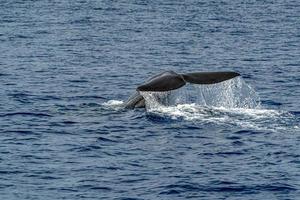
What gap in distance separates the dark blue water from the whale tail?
1.86 metres

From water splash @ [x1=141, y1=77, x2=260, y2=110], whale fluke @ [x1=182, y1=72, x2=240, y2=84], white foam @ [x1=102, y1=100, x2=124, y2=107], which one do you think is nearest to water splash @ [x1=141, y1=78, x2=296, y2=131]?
water splash @ [x1=141, y1=77, x2=260, y2=110]

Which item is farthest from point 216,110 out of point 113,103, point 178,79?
point 113,103

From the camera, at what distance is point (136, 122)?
34.7 meters

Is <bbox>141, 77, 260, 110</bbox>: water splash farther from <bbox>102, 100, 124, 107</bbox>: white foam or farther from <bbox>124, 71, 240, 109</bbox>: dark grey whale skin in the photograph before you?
<bbox>124, 71, 240, 109</bbox>: dark grey whale skin

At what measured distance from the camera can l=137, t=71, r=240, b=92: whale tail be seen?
3192 centimetres

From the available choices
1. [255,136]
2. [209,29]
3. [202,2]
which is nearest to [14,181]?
[255,136]

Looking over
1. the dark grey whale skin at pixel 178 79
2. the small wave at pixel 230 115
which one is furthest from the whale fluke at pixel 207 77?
the small wave at pixel 230 115

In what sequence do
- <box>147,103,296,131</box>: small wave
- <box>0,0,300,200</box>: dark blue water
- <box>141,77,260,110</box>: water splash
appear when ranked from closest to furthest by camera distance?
<box>0,0,300,200</box>: dark blue water < <box>147,103,296,131</box>: small wave < <box>141,77,260,110</box>: water splash

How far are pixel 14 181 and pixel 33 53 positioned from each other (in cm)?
2964

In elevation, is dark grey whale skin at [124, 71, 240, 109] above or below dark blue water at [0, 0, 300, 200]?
above

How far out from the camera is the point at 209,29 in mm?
72312

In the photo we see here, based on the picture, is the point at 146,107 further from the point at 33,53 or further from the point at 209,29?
the point at 209,29

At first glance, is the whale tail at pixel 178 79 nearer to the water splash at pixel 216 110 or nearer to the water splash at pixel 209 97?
the water splash at pixel 216 110

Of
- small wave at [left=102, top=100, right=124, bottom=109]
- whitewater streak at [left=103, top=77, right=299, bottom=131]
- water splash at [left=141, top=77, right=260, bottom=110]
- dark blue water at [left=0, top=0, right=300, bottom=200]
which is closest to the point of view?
dark blue water at [left=0, top=0, right=300, bottom=200]
